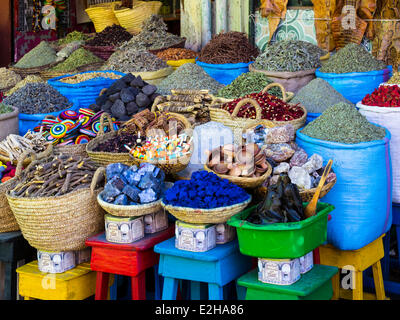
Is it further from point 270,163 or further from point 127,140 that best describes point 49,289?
point 270,163

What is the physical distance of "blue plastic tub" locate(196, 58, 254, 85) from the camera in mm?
4387

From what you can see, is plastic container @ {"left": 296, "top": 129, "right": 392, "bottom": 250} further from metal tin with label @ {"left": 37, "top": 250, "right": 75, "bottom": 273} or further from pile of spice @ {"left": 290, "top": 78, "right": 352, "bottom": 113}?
metal tin with label @ {"left": 37, "top": 250, "right": 75, "bottom": 273}

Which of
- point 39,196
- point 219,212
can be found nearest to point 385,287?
point 219,212

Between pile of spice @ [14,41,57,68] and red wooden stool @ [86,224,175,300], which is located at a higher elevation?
pile of spice @ [14,41,57,68]

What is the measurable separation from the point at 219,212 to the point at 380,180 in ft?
2.88

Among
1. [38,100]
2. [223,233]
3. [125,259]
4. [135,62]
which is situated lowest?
[125,259]

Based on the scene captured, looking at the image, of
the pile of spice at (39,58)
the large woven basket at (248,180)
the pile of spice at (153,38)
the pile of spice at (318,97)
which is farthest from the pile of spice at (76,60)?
the large woven basket at (248,180)

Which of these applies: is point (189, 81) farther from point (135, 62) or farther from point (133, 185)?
point (133, 185)

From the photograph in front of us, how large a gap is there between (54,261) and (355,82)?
7.06ft

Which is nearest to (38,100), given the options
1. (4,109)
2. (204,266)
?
(4,109)

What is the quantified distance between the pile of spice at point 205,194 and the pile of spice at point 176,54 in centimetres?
246

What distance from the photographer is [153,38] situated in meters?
5.21

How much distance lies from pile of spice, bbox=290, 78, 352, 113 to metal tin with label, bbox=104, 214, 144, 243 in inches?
52.2

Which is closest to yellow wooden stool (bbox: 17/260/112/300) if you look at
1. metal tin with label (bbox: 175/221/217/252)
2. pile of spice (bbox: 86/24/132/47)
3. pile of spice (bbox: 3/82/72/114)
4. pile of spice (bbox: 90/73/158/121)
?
metal tin with label (bbox: 175/221/217/252)
